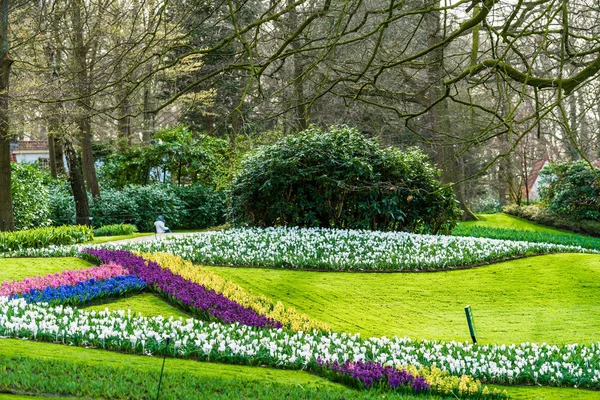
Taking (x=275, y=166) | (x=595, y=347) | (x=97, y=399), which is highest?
(x=275, y=166)

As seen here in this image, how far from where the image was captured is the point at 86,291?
840cm

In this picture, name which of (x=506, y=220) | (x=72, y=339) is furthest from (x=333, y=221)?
(x=506, y=220)

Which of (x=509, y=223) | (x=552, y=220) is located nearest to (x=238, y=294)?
(x=509, y=223)

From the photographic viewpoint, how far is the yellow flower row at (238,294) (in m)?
7.88

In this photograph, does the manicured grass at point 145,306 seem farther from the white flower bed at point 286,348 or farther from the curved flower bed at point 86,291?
the white flower bed at point 286,348

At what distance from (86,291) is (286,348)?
3414 mm

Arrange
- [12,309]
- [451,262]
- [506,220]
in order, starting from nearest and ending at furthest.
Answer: [12,309] < [451,262] < [506,220]

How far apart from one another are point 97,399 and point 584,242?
1789 cm

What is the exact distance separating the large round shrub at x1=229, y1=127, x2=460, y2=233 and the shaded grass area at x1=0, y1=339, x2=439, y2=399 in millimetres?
8378

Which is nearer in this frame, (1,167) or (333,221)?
(333,221)

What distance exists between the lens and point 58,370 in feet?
15.1

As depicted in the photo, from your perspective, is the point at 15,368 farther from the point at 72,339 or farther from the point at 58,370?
the point at 72,339

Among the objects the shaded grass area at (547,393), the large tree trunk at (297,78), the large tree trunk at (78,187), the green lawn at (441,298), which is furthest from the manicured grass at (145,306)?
the large tree trunk at (78,187)

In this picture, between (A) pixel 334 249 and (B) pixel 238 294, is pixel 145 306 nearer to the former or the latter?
(B) pixel 238 294
